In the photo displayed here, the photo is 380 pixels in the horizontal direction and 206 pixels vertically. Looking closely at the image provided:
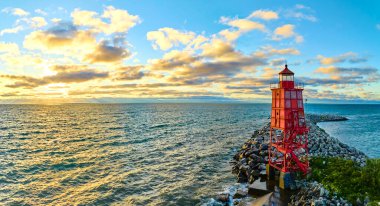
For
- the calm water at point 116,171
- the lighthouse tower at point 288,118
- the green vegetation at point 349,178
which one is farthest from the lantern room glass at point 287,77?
the calm water at point 116,171

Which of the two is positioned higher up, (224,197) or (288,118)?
(288,118)

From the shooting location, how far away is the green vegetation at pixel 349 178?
16234 millimetres

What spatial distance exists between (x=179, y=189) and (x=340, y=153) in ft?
59.7

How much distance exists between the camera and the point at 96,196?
2075 cm

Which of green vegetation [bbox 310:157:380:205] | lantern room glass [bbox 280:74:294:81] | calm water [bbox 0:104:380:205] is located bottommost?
calm water [bbox 0:104:380:205]

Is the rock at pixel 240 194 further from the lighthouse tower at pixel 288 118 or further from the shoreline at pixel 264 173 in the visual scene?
the lighthouse tower at pixel 288 118

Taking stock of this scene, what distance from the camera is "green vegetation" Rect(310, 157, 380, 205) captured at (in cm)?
1623

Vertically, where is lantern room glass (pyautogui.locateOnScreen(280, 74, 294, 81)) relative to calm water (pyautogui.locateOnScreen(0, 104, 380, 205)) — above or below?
above

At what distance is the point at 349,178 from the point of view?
1828cm

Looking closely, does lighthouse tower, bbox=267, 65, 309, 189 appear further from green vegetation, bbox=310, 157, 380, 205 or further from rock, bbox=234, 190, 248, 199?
rock, bbox=234, 190, 248, 199

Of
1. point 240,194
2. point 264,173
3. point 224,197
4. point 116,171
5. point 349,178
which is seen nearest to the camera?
point 349,178

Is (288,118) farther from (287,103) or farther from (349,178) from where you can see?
(349,178)

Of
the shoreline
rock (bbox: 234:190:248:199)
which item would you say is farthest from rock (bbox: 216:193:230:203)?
rock (bbox: 234:190:248:199)

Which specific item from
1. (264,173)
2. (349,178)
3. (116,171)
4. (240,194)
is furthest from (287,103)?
(116,171)
